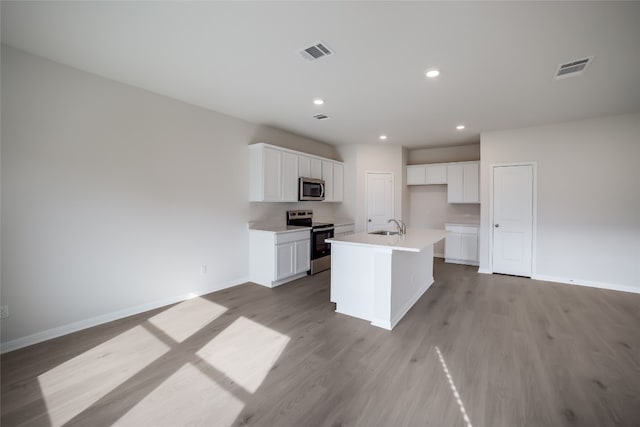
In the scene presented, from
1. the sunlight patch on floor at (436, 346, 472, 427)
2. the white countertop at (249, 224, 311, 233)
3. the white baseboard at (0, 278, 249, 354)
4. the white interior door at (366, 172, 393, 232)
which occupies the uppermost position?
the white interior door at (366, 172, 393, 232)

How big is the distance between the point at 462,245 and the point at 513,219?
1178 mm

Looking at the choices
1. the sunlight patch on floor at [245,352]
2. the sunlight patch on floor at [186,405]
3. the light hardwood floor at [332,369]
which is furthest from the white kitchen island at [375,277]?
the sunlight patch on floor at [186,405]

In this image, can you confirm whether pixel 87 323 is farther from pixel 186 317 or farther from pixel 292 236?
pixel 292 236

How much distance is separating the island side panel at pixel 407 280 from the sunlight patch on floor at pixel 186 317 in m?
2.08

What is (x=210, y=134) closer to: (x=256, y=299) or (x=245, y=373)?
(x=256, y=299)

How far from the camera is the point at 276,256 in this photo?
13.9 feet

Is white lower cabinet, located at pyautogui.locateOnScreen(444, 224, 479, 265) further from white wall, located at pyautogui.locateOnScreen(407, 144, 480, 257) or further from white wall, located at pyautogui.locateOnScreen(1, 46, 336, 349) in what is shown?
white wall, located at pyautogui.locateOnScreen(1, 46, 336, 349)

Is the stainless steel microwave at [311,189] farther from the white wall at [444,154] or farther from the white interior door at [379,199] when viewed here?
the white wall at [444,154]

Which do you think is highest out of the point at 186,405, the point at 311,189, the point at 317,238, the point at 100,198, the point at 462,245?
the point at 311,189

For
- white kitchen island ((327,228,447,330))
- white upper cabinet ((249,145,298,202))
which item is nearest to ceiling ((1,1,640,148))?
white upper cabinet ((249,145,298,202))

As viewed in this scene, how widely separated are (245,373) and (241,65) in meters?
2.82

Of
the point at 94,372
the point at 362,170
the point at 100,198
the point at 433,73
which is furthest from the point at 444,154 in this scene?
the point at 94,372

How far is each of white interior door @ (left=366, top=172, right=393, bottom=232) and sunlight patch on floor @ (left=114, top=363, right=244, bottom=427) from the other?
190 inches

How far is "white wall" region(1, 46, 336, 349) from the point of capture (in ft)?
8.22
